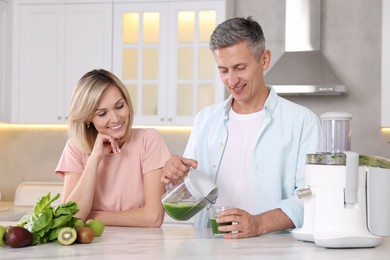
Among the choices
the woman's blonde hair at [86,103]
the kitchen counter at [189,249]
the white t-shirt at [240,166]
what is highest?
the woman's blonde hair at [86,103]

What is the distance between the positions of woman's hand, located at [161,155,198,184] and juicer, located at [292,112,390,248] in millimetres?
464

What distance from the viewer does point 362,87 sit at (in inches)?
195

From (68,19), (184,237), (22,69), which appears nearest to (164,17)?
(68,19)

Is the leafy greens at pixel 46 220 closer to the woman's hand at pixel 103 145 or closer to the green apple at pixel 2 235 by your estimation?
the green apple at pixel 2 235

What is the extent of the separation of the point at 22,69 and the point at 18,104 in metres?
0.25

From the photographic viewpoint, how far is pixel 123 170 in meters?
2.91

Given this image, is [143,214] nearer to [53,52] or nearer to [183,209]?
[183,209]

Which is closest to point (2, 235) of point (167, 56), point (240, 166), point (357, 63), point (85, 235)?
point (85, 235)

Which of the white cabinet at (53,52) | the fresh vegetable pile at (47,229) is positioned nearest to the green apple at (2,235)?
the fresh vegetable pile at (47,229)

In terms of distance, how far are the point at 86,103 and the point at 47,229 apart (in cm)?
74

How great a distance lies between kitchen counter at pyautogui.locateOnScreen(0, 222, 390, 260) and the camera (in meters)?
2.02

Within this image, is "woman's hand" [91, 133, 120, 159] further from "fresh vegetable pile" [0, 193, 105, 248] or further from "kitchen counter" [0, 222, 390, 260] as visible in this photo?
"fresh vegetable pile" [0, 193, 105, 248]

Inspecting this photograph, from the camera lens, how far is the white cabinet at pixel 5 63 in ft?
16.3

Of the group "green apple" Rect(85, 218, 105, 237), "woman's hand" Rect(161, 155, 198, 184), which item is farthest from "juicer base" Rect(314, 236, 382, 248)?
"green apple" Rect(85, 218, 105, 237)
